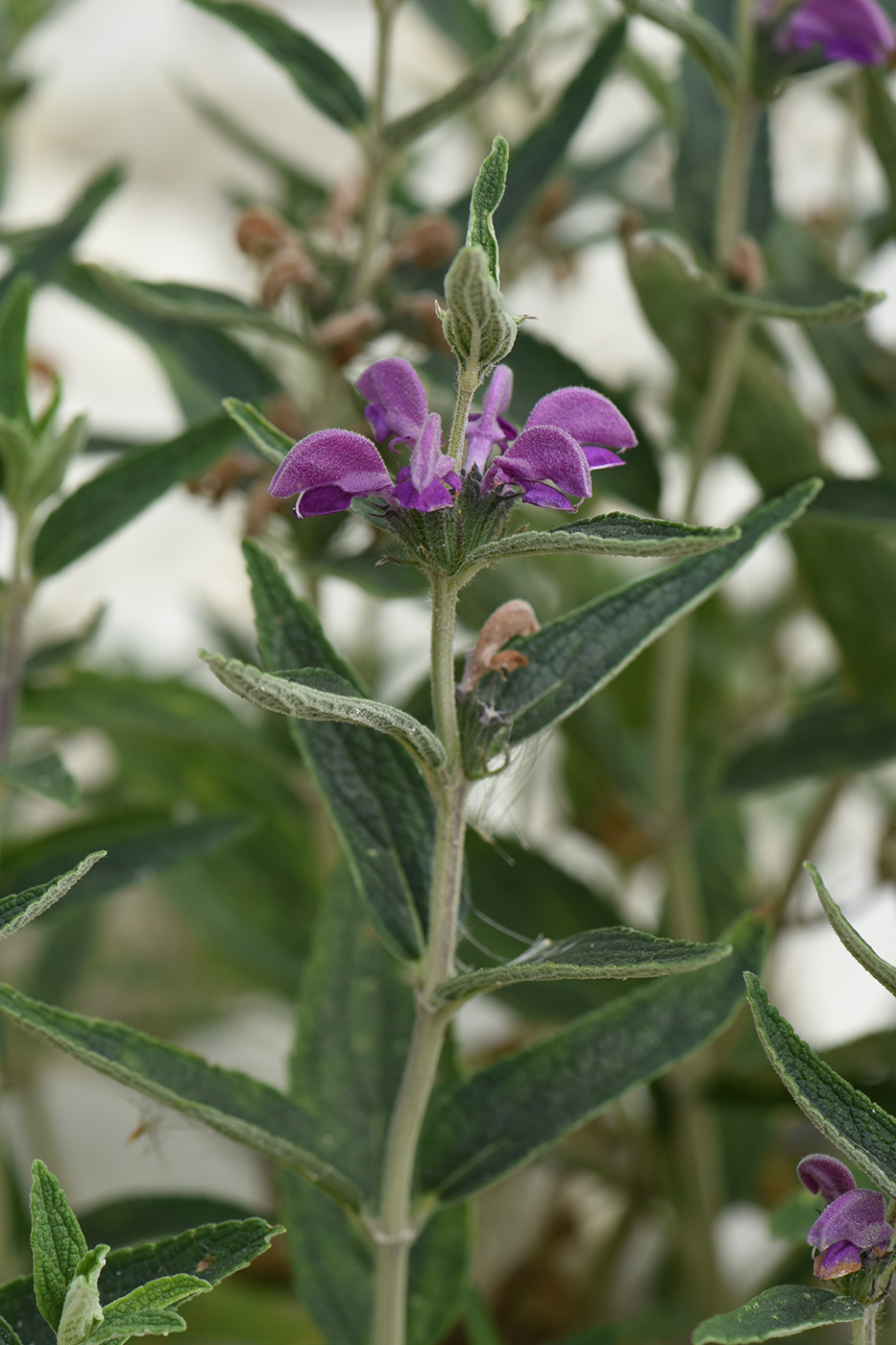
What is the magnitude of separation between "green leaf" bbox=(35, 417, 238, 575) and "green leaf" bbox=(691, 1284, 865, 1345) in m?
0.31

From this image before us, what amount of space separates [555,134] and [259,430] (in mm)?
256

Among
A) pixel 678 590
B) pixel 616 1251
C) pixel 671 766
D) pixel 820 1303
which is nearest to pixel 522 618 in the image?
pixel 678 590

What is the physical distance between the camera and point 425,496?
269 millimetres

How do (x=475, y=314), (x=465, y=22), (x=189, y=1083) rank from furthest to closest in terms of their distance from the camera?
(x=465, y=22), (x=189, y=1083), (x=475, y=314)

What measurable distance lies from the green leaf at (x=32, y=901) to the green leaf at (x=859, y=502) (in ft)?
1.06

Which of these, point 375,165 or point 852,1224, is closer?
point 852,1224

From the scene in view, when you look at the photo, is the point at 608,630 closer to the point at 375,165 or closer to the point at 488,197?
the point at 488,197

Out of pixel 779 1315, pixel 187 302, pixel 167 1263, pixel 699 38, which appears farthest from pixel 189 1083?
pixel 699 38

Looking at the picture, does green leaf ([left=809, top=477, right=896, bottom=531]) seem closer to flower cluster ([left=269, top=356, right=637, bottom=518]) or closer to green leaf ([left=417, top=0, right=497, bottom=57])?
flower cluster ([left=269, top=356, right=637, bottom=518])

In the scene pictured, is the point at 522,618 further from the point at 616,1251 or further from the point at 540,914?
the point at 616,1251

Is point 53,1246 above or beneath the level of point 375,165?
beneath

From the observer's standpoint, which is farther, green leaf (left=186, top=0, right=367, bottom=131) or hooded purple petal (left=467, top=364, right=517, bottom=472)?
green leaf (left=186, top=0, right=367, bottom=131)

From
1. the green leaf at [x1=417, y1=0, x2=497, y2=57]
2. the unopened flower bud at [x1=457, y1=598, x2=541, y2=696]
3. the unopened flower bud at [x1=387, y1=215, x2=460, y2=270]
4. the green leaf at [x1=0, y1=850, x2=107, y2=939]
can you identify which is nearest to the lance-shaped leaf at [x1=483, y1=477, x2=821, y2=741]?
the unopened flower bud at [x1=457, y1=598, x2=541, y2=696]

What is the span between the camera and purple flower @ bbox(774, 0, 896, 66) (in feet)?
1.49
